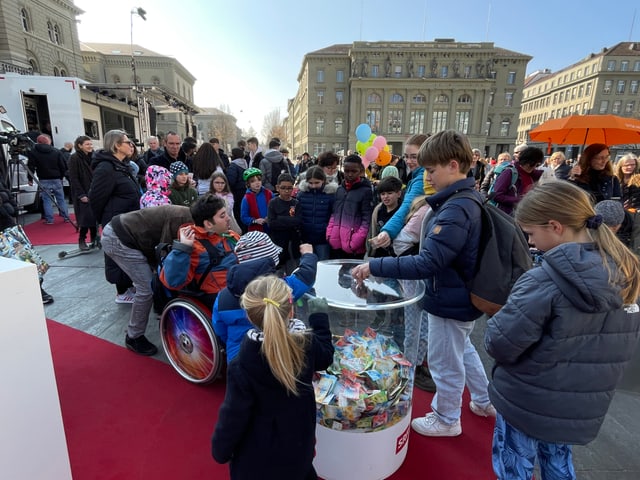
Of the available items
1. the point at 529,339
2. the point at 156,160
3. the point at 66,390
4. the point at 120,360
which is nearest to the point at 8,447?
the point at 66,390

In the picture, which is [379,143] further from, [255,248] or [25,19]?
[25,19]

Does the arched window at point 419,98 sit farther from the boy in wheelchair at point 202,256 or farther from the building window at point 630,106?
the boy in wheelchair at point 202,256

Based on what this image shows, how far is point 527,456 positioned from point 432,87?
57.6 m

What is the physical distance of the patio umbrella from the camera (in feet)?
17.9

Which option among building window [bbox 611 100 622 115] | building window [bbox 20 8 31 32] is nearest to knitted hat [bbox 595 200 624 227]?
building window [bbox 20 8 31 32]

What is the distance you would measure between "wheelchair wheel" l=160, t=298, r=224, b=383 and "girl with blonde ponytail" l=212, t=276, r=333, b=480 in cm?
121

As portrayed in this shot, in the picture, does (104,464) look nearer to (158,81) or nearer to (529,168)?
(529,168)

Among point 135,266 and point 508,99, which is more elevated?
point 508,99

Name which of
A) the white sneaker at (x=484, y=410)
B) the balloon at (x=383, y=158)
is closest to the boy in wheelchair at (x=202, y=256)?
the white sneaker at (x=484, y=410)

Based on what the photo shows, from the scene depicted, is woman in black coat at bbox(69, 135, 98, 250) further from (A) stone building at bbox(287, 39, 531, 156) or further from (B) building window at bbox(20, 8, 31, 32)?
(A) stone building at bbox(287, 39, 531, 156)

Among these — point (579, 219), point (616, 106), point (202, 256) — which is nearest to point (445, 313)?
point (579, 219)

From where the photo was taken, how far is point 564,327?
123cm

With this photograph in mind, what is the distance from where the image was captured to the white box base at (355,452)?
68.1 inches

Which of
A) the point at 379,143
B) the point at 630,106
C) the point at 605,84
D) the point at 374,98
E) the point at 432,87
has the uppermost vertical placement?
the point at 605,84
